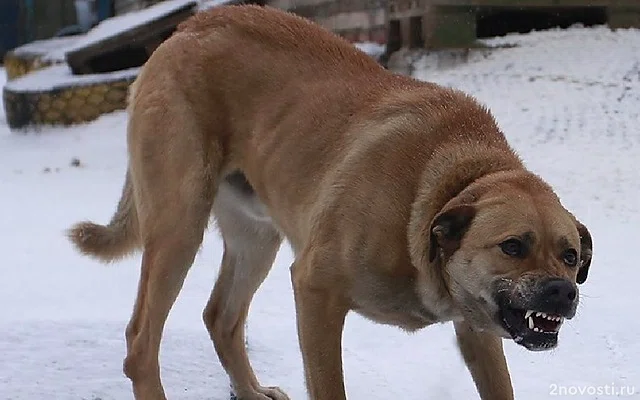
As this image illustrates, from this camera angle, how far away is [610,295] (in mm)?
5562

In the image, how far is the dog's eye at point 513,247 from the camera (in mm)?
2988

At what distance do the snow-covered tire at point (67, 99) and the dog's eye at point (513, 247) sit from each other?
829cm

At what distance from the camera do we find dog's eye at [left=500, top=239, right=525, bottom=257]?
9.80 ft

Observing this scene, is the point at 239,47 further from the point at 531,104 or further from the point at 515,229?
the point at 531,104

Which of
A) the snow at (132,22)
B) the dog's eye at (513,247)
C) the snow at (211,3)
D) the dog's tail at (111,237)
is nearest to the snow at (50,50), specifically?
the snow at (132,22)

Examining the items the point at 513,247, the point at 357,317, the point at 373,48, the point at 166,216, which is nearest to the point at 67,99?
the point at 373,48

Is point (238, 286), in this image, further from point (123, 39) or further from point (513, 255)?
point (123, 39)

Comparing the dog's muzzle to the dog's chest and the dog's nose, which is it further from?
the dog's chest

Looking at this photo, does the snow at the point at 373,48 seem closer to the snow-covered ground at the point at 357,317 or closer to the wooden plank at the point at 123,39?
the snow-covered ground at the point at 357,317

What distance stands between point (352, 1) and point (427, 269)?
25.5 ft

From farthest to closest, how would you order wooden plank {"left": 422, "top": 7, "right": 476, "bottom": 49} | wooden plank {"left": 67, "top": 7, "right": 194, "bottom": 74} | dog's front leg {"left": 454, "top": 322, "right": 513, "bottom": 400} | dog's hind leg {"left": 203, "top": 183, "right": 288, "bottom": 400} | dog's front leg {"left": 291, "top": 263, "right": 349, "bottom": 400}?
wooden plank {"left": 67, "top": 7, "right": 194, "bottom": 74}
wooden plank {"left": 422, "top": 7, "right": 476, "bottom": 49}
dog's hind leg {"left": 203, "top": 183, "right": 288, "bottom": 400}
dog's front leg {"left": 454, "top": 322, "right": 513, "bottom": 400}
dog's front leg {"left": 291, "top": 263, "right": 349, "bottom": 400}

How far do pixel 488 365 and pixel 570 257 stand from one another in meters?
0.86

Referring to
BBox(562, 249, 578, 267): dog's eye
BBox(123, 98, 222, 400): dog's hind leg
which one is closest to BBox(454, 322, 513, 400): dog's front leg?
BBox(562, 249, 578, 267): dog's eye

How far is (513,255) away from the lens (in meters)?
3.00
